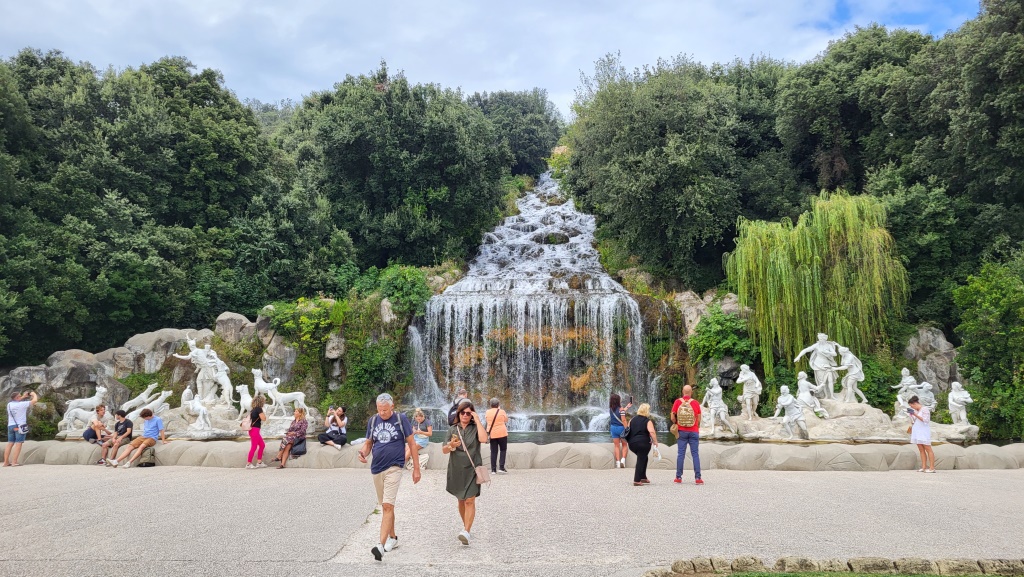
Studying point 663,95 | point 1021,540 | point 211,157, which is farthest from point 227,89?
point 1021,540

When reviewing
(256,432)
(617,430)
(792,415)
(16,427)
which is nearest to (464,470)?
(617,430)

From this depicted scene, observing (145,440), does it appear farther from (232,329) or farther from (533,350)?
(533,350)

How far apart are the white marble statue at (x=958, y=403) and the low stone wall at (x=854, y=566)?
11.9m

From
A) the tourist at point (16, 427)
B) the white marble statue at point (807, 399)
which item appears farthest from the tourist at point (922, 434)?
the tourist at point (16, 427)

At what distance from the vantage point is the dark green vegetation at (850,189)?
1833 cm

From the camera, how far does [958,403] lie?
15227 mm

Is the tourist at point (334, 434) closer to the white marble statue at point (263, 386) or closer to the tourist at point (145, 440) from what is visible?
the tourist at point (145, 440)

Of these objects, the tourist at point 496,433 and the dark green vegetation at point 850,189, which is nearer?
the tourist at point 496,433

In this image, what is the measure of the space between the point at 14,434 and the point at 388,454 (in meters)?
10.7

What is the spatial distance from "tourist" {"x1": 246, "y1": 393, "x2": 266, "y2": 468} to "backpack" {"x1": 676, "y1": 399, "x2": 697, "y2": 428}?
7.36 meters

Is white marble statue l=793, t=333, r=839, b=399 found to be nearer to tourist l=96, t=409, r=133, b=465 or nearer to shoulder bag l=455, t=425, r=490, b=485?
shoulder bag l=455, t=425, r=490, b=485

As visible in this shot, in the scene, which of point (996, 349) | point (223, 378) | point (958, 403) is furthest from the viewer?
point (223, 378)

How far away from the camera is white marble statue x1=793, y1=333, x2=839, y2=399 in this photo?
1656cm

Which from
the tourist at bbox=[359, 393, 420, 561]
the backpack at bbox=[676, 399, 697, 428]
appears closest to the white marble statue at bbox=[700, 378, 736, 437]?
the backpack at bbox=[676, 399, 697, 428]
